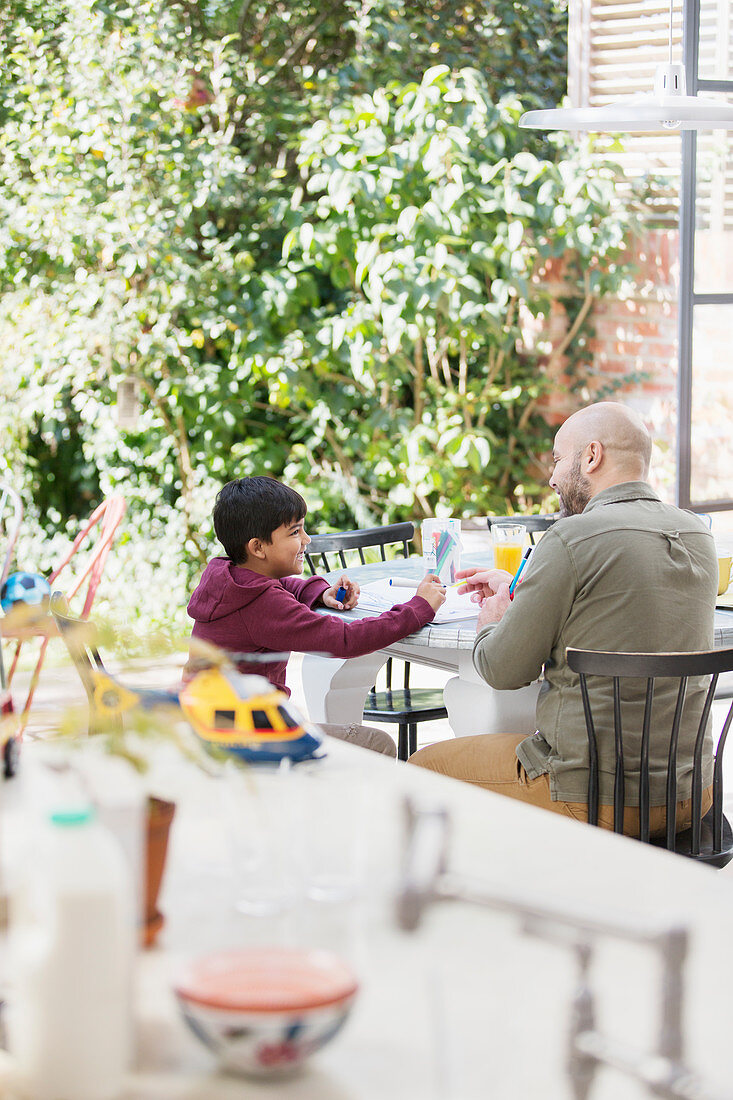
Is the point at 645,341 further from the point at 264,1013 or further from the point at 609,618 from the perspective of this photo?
the point at 264,1013

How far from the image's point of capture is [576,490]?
2428 millimetres

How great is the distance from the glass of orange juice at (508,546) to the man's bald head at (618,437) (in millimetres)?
515

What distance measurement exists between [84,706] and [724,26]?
4.80m

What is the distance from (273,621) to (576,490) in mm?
665

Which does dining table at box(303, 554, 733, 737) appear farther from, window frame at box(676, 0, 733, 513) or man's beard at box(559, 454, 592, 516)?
window frame at box(676, 0, 733, 513)

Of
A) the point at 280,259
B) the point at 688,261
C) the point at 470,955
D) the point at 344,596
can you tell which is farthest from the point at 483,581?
Answer: the point at 280,259

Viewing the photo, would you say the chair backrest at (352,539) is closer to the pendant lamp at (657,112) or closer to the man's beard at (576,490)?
the man's beard at (576,490)

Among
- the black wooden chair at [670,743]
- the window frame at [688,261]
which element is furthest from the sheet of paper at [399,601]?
the window frame at [688,261]

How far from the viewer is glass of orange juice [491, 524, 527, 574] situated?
2.89 meters

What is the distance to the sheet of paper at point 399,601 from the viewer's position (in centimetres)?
267

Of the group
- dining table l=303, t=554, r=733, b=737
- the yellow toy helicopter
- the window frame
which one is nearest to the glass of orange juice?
dining table l=303, t=554, r=733, b=737

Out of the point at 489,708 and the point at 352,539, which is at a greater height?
the point at 352,539

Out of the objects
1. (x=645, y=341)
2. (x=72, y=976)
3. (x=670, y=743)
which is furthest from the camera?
(x=645, y=341)

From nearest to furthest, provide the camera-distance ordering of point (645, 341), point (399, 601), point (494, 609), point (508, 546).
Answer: point (494, 609)
point (399, 601)
point (508, 546)
point (645, 341)
